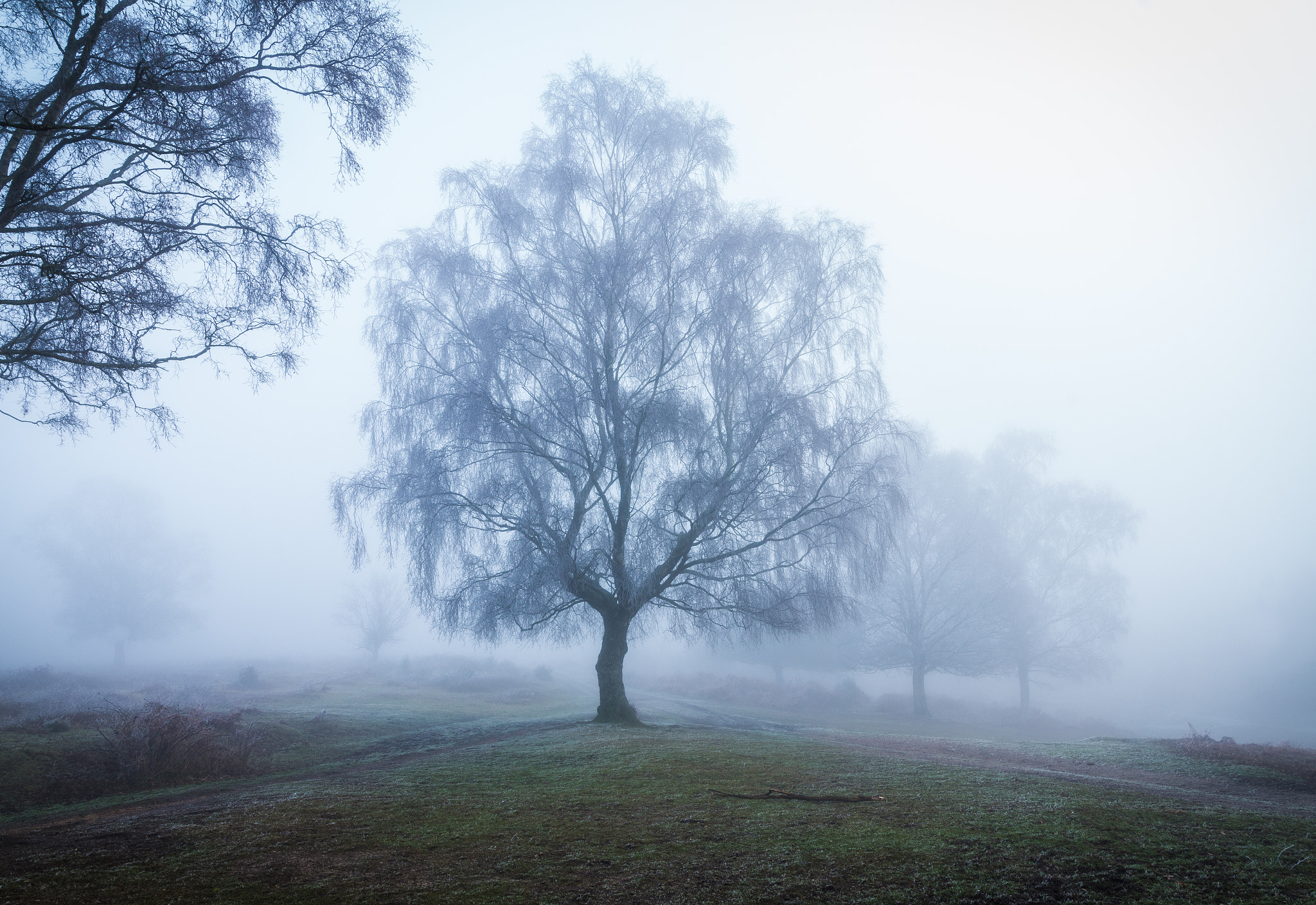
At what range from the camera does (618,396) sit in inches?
617

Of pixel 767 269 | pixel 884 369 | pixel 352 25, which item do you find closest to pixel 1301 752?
pixel 884 369

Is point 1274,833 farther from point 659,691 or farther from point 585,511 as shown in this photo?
point 659,691

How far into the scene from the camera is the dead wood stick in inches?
280

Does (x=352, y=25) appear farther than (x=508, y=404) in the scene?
No

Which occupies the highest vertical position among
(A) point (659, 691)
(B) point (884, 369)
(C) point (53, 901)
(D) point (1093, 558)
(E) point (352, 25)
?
(E) point (352, 25)

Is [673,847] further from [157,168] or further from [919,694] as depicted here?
[919,694]

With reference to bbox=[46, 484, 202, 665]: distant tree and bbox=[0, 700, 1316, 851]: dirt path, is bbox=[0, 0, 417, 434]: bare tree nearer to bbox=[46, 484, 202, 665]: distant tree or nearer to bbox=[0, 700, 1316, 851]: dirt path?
bbox=[0, 700, 1316, 851]: dirt path

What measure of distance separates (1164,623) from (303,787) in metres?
91.9

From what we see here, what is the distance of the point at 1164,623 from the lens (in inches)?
2857

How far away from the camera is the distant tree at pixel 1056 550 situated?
34062 mm

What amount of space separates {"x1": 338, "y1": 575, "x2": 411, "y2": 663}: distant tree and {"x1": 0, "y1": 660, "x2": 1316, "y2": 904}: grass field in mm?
42932

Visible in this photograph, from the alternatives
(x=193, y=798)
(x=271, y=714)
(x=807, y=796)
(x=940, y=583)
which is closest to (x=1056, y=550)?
(x=940, y=583)

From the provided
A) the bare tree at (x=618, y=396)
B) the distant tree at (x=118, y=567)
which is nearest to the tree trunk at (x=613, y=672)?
the bare tree at (x=618, y=396)

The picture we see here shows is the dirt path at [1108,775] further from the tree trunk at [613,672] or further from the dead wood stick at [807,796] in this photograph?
the tree trunk at [613,672]
